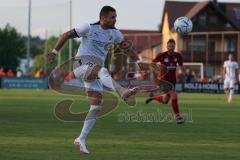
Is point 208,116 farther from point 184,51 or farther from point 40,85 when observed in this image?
point 184,51

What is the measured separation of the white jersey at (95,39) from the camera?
11.4 meters

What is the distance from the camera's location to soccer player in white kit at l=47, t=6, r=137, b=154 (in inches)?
445

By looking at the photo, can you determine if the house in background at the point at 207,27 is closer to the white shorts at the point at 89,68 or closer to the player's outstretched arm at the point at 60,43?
the white shorts at the point at 89,68

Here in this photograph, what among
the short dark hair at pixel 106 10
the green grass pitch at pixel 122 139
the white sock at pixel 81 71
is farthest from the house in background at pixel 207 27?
the short dark hair at pixel 106 10

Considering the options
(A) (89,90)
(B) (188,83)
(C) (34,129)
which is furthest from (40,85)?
(A) (89,90)

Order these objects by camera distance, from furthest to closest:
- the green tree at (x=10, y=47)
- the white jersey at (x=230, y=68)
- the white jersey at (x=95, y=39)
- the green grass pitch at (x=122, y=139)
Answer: the green tree at (x=10, y=47) → the white jersey at (x=230, y=68) → the white jersey at (x=95, y=39) → the green grass pitch at (x=122, y=139)

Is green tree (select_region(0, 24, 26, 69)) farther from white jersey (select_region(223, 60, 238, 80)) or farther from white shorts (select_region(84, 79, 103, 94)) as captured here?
white shorts (select_region(84, 79, 103, 94))

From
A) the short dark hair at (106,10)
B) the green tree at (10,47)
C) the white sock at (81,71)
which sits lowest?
the white sock at (81,71)

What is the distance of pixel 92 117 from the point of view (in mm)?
11664

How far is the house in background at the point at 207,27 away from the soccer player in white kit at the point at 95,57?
230 feet

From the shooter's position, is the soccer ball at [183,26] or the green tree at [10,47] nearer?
the soccer ball at [183,26]

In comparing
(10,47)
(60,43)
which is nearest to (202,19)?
(10,47)

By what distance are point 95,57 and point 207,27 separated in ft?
281

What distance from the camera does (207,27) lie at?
315ft
